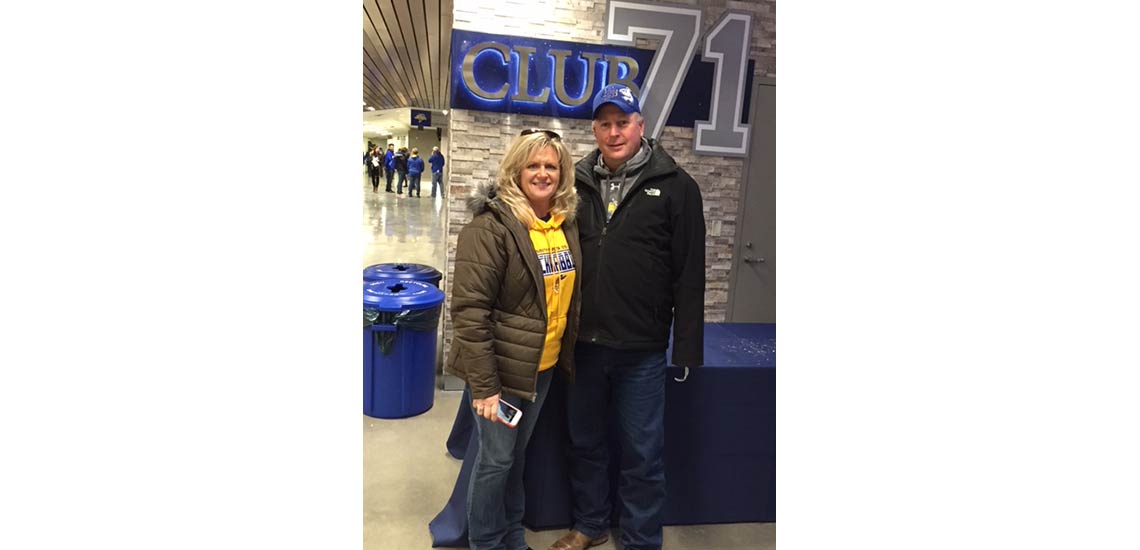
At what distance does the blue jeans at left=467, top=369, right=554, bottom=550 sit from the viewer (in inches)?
72.4

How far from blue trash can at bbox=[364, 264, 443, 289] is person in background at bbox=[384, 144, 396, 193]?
2.89 meters

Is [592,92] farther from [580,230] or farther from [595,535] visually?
[595,535]

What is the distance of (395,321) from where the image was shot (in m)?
3.27

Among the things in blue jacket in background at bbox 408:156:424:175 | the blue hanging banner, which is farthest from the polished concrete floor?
the blue hanging banner

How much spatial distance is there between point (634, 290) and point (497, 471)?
765 mm

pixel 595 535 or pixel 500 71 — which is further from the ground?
Result: pixel 500 71

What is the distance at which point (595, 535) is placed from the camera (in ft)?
7.29

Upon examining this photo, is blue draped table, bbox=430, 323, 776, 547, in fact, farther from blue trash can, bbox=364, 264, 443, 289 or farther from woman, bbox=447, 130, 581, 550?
blue trash can, bbox=364, 264, 443, 289

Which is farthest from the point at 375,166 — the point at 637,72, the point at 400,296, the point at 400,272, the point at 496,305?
the point at 496,305

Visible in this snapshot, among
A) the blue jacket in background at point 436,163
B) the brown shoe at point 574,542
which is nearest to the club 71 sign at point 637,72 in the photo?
the blue jacket in background at point 436,163

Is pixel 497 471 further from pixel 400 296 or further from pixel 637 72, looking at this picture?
pixel 637 72

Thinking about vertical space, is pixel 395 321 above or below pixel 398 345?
above
